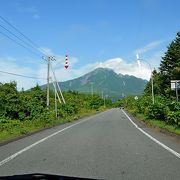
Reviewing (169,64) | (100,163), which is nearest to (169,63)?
(169,64)

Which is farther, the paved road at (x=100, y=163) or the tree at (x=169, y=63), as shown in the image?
the tree at (x=169, y=63)

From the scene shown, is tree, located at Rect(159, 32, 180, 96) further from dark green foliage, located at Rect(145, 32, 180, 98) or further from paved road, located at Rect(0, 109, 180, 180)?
paved road, located at Rect(0, 109, 180, 180)

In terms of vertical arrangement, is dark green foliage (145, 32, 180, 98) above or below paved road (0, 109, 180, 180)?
above

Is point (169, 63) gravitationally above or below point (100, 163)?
above

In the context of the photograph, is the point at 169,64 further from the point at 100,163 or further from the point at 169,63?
the point at 100,163

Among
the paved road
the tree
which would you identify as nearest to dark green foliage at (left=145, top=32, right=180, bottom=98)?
the tree

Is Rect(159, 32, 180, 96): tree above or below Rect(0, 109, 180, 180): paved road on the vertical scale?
above

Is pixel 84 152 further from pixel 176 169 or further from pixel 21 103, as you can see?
pixel 21 103

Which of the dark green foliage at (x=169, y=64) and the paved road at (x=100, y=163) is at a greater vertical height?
the dark green foliage at (x=169, y=64)

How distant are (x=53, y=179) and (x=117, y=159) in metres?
6.19

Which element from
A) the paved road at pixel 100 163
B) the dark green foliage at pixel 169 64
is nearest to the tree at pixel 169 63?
the dark green foliage at pixel 169 64

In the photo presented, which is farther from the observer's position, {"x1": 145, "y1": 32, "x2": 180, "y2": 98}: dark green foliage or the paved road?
{"x1": 145, "y1": 32, "x2": 180, "y2": 98}: dark green foliage

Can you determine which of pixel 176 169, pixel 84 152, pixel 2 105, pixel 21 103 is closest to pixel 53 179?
pixel 176 169

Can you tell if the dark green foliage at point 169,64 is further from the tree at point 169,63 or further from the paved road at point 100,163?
the paved road at point 100,163
